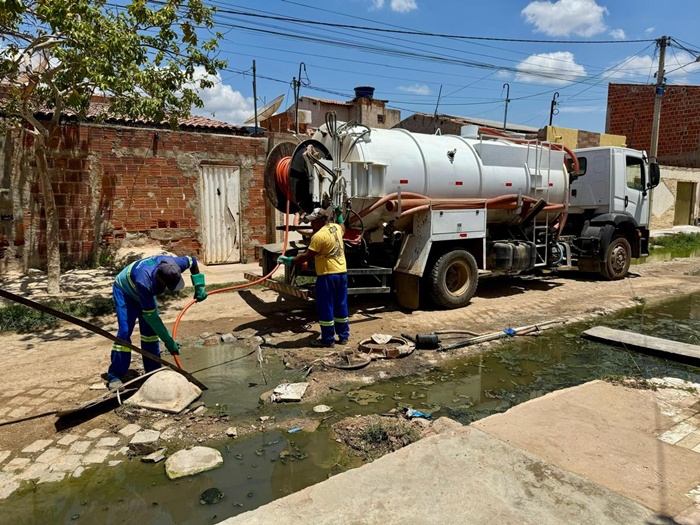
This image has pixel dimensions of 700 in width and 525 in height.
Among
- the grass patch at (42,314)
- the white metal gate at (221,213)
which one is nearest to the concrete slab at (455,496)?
the grass patch at (42,314)

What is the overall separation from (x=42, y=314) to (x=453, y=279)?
5958mm

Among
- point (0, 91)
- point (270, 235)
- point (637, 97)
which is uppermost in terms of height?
point (637, 97)

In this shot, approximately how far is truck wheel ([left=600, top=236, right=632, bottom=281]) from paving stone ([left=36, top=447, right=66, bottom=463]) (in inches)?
385

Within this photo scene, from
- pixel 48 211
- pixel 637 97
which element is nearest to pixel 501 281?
pixel 48 211

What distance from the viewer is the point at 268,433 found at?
3951 mm

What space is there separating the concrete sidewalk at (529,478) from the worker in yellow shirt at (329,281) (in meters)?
2.45

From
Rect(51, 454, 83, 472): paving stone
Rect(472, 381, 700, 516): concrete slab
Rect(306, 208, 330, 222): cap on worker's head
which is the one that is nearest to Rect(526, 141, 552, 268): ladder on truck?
Rect(306, 208, 330, 222): cap on worker's head

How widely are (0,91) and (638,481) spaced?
34.5ft

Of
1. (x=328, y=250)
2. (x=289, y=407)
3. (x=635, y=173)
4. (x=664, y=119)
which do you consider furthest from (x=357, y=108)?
(x=289, y=407)

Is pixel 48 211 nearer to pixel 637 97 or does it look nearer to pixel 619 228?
pixel 619 228

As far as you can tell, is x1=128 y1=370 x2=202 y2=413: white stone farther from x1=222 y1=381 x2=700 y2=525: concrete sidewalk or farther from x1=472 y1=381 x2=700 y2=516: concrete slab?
x1=472 y1=381 x2=700 y2=516: concrete slab

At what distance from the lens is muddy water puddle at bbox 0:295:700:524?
3.07 m

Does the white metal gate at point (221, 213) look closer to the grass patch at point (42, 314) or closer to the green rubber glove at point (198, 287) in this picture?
the grass patch at point (42, 314)

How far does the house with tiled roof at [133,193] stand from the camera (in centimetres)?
905
